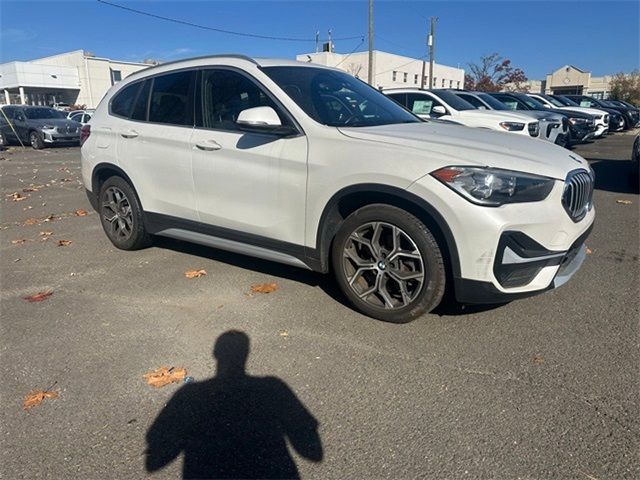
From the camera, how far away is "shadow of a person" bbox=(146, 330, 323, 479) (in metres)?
2.21

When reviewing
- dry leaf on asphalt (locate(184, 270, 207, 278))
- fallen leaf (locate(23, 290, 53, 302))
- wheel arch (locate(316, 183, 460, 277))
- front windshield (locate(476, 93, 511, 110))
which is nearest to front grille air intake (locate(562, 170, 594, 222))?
wheel arch (locate(316, 183, 460, 277))

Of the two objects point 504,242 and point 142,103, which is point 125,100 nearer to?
point 142,103

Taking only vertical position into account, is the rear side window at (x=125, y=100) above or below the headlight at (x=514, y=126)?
above

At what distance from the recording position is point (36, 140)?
1962 centimetres

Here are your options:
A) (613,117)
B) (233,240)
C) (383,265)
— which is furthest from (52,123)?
(613,117)

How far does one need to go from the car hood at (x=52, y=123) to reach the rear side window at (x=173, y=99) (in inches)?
689

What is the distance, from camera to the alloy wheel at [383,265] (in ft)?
10.8

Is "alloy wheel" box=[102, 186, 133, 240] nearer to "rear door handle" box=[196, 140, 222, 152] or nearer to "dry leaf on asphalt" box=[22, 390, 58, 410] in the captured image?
"rear door handle" box=[196, 140, 222, 152]

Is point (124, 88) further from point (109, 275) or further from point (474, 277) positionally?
point (474, 277)

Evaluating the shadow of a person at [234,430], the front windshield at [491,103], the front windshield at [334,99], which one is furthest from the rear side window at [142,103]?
the front windshield at [491,103]

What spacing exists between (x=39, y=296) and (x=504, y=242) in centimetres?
376

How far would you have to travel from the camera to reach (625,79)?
173 ft

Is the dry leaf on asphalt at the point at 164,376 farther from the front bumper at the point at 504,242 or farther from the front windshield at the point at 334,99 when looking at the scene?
the front windshield at the point at 334,99

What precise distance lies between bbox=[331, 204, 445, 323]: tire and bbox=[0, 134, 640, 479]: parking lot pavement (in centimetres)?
18
